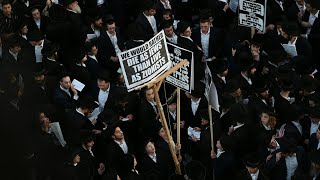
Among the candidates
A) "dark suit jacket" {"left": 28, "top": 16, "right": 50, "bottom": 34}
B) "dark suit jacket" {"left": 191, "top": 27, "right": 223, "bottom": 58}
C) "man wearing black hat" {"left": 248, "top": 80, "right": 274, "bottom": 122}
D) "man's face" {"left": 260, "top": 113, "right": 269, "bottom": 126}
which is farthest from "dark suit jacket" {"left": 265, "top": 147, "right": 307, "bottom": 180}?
"dark suit jacket" {"left": 28, "top": 16, "right": 50, "bottom": 34}

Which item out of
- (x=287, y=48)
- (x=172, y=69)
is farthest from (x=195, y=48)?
(x=172, y=69)

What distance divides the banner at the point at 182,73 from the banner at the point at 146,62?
19.5 inches

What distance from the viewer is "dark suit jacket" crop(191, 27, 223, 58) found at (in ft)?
47.7

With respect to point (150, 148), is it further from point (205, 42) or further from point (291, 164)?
point (205, 42)

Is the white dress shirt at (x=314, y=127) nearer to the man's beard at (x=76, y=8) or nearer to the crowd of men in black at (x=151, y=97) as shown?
the crowd of men in black at (x=151, y=97)

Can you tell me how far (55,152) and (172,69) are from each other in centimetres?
220

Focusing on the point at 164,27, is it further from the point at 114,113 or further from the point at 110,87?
the point at 114,113

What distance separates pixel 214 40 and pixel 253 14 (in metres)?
0.93

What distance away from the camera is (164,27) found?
14.2 m

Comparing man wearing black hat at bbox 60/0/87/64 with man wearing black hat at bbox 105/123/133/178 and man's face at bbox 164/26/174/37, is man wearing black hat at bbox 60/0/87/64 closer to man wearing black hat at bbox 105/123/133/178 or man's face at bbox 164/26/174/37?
man's face at bbox 164/26/174/37

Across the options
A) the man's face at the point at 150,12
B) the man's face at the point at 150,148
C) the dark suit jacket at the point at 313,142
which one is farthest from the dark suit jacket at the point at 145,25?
the dark suit jacket at the point at 313,142

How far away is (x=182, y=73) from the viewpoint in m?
11.3

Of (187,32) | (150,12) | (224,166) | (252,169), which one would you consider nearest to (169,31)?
(187,32)

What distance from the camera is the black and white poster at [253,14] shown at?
45.6ft
